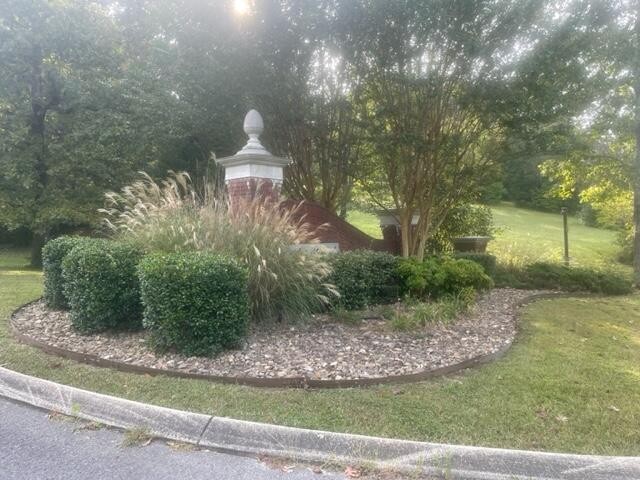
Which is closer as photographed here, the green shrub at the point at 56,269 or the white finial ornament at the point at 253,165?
the green shrub at the point at 56,269

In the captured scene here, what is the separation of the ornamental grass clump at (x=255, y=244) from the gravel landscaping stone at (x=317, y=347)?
31 cm

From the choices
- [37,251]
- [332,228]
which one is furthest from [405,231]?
[37,251]

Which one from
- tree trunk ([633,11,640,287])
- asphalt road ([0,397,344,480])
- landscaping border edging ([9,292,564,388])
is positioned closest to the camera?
asphalt road ([0,397,344,480])

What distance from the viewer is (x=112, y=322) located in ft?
15.6

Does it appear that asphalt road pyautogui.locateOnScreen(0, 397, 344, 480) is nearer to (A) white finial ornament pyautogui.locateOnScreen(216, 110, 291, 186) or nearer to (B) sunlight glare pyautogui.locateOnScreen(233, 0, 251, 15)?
(A) white finial ornament pyautogui.locateOnScreen(216, 110, 291, 186)

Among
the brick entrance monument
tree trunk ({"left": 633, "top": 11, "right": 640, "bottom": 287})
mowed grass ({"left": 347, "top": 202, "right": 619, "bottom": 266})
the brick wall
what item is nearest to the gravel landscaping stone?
the brick entrance monument

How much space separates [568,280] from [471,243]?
2395 mm

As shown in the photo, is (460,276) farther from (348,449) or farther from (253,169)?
(348,449)

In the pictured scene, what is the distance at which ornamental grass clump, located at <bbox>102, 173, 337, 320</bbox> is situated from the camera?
479 centimetres

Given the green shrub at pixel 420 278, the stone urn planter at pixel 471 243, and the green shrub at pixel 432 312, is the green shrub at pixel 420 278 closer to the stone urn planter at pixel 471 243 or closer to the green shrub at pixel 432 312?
the green shrub at pixel 432 312

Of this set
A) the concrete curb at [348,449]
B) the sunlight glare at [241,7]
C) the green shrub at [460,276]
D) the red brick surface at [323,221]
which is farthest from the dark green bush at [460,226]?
the concrete curb at [348,449]

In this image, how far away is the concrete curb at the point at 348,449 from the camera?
253 centimetres

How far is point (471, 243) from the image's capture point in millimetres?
11305

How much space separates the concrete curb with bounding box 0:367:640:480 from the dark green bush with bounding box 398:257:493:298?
140 inches
